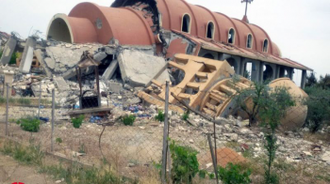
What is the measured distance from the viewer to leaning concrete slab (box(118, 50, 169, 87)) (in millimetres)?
14781

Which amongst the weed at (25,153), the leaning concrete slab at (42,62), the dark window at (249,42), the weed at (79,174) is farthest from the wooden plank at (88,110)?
the dark window at (249,42)

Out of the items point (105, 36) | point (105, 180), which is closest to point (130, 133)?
point (105, 180)

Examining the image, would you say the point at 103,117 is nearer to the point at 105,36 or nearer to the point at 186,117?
the point at 186,117

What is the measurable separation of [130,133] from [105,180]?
3.63 m

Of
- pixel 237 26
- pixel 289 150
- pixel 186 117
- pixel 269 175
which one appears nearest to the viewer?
pixel 269 175

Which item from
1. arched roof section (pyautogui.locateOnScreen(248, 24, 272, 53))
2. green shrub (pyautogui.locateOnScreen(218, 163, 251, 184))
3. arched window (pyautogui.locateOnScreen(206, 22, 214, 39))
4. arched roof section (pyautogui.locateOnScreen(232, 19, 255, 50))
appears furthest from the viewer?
arched roof section (pyautogui.locateOnScreen(248, 24, 272, 53))

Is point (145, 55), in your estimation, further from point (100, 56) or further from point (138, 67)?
point (100, 56)

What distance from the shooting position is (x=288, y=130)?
33.3ft

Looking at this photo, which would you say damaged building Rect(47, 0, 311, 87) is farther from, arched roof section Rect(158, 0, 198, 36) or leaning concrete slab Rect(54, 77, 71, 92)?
leaning concrete slab Rect(54, 77, 71, 92)

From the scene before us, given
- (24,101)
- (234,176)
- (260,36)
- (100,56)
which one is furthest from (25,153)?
(260,36)

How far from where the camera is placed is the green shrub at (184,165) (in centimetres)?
377

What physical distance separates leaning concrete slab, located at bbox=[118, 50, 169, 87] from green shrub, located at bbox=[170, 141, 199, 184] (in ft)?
35.3

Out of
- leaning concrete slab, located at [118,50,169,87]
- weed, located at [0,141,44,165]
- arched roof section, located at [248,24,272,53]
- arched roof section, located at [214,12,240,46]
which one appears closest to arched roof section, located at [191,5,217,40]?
arched roof section, located at [214,12,240,46]

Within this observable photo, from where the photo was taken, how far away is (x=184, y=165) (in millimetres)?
3826
